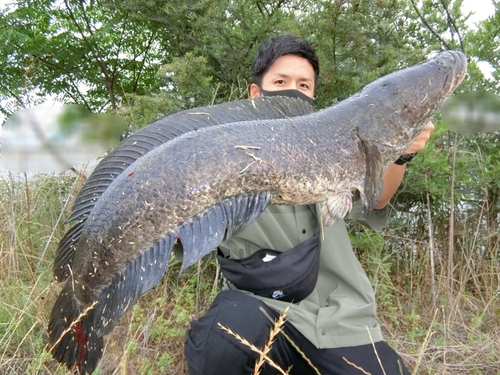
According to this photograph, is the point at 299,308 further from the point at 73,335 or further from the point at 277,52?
the point at 277,52

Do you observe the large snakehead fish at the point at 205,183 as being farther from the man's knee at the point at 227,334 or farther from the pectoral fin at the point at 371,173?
the man's knee at the point at 227,334

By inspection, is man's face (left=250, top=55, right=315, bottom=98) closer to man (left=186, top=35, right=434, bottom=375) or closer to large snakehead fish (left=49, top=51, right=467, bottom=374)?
man (left=186, top=35, right=434, bottom=375)

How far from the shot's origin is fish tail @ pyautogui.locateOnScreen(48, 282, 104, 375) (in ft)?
6.00

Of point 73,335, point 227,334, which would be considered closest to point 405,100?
point 227,334

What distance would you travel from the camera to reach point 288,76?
107 inches

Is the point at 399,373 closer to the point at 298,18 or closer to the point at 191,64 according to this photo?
the point at 191,64

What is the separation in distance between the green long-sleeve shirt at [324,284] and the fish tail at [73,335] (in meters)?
0.85

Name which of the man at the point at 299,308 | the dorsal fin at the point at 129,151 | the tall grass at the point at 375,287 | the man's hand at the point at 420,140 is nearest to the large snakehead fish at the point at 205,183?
the dorsal fin at the point at 129,151

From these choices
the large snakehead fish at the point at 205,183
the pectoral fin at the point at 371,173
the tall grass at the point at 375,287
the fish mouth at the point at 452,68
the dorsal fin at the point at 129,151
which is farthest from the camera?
the tall grass at the point at 375,287

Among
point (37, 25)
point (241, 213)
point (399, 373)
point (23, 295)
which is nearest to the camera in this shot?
point (241, 213)

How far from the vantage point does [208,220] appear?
170cm

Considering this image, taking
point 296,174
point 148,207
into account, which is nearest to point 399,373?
point 296,174

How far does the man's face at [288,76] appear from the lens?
272cm

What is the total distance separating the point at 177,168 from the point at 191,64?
2.01 metres
